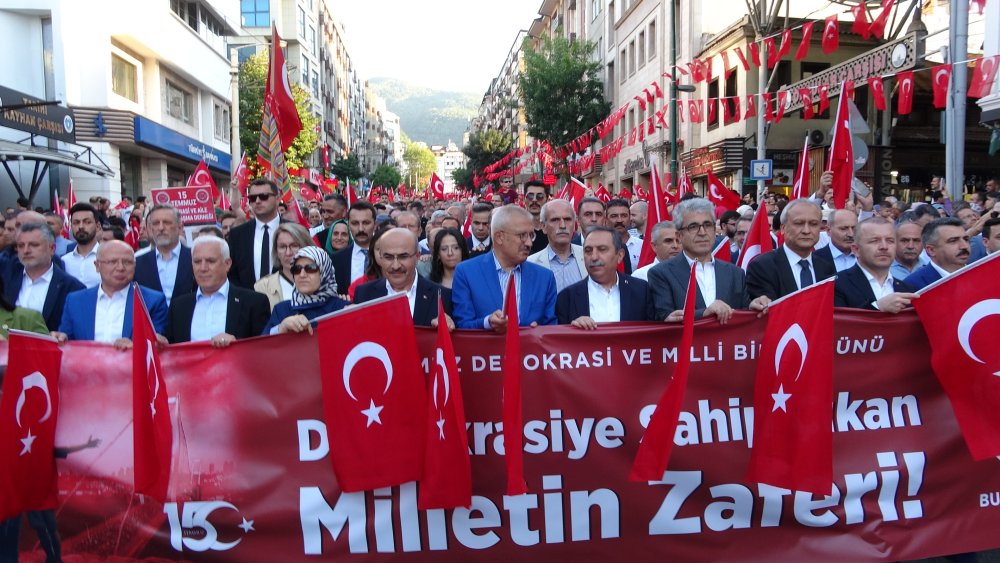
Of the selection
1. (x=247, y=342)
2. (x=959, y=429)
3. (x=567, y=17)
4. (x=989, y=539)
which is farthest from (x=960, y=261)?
(x=567, y=17)

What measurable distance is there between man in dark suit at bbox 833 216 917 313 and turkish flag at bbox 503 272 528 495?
2027 mm

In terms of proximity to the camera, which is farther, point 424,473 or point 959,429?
point 959,429

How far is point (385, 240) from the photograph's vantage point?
461cm

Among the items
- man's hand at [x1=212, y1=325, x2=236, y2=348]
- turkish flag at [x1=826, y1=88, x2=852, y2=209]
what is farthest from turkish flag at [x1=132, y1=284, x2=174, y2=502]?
turkish flag at [x1=826, y1=88, x2=852, y2=209]

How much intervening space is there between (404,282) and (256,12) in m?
58.8

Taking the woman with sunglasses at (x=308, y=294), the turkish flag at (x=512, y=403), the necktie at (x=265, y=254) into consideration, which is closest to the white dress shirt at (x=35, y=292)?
the necktie at (x=265, y=254)

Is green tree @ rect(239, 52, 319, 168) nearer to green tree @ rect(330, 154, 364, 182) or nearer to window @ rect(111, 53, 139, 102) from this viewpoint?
window @ rect(111, 53, 139, 102)

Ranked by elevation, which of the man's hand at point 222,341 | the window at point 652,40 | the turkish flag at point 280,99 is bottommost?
the man's hand at point 222,341

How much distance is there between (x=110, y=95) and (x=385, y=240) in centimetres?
2306

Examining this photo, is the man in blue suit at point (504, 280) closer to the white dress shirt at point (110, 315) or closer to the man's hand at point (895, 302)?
the man's hand at point (895, 302)

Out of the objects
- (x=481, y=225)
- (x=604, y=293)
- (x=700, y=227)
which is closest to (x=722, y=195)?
(x=481, y=225)

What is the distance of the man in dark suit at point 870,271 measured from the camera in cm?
471

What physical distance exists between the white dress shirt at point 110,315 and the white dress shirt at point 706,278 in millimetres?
3274

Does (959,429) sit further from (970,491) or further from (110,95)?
(110,95)
